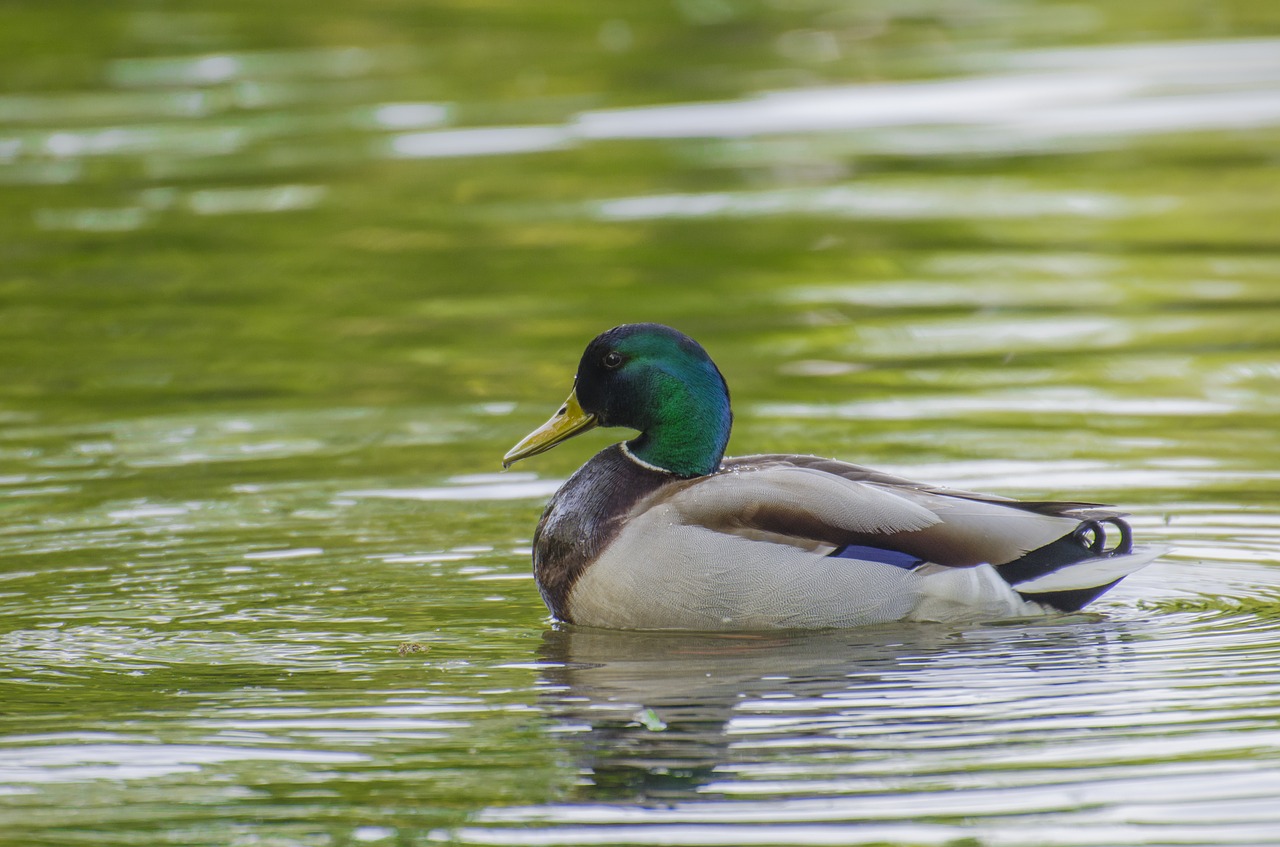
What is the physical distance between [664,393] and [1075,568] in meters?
1.46

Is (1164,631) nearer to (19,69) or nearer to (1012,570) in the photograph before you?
(1012,570)

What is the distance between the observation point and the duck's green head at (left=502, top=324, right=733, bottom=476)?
7.28 metres

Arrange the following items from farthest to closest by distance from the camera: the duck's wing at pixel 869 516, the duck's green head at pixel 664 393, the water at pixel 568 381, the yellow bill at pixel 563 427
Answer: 1. the yellow bill at pixel 563 427
2. the duck's green head at pixel 664 393
3. the duck's wing at pixel 869 516
4. the water at pixel 568 381

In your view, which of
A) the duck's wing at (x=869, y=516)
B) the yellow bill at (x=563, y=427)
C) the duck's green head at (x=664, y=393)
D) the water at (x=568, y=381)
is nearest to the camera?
the water at (x=568, y=381)

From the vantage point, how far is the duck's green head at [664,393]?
7.28 meters

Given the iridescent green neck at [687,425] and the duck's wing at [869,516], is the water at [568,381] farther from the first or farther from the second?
the iridescent green neck at [687,425]

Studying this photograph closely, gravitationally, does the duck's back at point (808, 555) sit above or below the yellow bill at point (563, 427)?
below

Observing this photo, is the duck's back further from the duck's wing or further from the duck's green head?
the duck's green head

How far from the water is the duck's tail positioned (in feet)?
0.50

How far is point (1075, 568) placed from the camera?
6984 millimetres

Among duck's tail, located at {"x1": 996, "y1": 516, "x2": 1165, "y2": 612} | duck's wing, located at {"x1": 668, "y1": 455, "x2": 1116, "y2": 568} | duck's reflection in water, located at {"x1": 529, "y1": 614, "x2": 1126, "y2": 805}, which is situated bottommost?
duck's reflection in water, located at {"x1": 529, "y1": 614, "x2": 1126, "y2": 805}

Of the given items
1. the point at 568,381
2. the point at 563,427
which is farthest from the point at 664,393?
the point at 568,381

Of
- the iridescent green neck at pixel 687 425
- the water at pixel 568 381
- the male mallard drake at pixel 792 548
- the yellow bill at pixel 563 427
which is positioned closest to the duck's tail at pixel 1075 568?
the male mallard drake at pixel 792 548

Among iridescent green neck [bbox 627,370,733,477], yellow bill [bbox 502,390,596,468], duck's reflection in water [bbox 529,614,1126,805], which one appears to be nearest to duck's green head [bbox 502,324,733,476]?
iridescent green neck [bbox 627,370,733,477]
